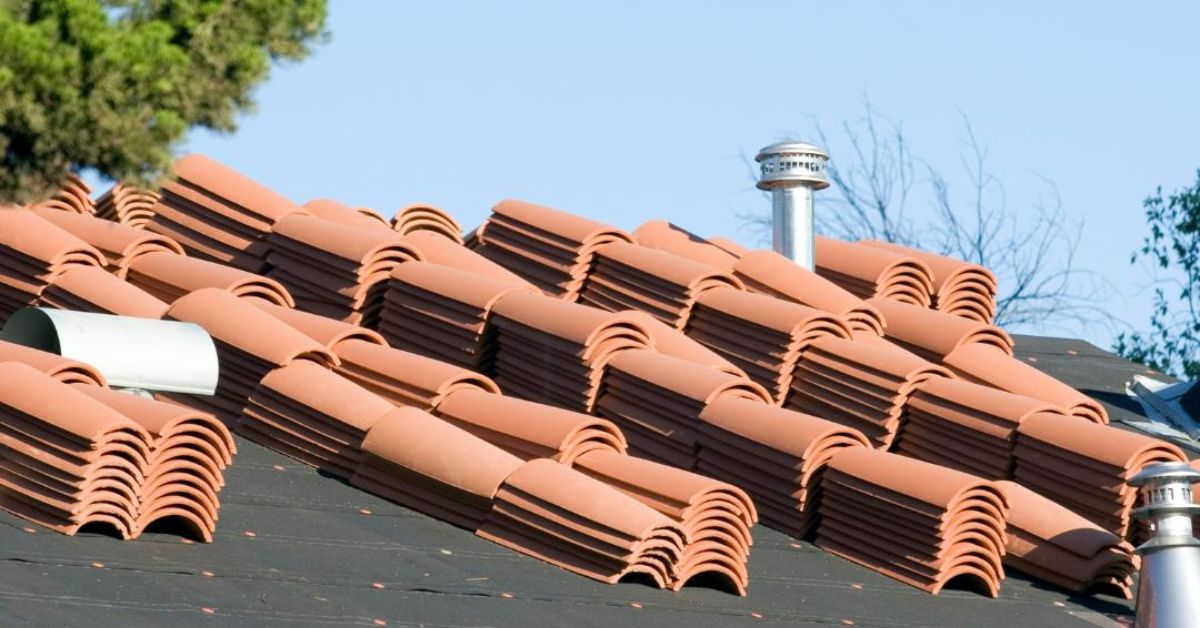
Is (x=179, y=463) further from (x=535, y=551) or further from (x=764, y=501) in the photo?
(x=764, y=501)

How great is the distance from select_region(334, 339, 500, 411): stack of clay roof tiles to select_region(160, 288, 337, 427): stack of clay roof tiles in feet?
0.53

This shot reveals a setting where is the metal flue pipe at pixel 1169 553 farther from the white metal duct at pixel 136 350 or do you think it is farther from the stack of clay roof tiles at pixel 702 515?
the white metal duct at pixel 136 350

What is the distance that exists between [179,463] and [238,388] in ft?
6.07

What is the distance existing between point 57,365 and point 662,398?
3024 millimetres

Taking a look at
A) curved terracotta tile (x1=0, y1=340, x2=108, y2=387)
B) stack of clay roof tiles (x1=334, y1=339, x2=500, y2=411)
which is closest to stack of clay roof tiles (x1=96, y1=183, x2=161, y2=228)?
stack of clay roof tiles (x1=334, y1=339, x2=500, y2=411)

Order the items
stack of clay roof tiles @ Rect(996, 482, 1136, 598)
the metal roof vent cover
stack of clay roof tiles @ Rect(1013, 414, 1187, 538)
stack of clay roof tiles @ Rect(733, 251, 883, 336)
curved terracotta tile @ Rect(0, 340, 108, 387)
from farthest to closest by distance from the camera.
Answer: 1. the metal roof vent cover
2. stack of clay roof tiles @ Rect(733, 251, 883, 336)
3. stack of clay roof tiles @ Rect(1013, 414, 1187, 538)
4. stack of clay roof tiles @ Rect(996, 482, 1136, 598)
5. curved terracotta tile @ Rect(0, 340, 108, 387)

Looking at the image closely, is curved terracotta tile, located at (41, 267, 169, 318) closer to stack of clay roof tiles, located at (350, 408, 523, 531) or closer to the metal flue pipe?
stack of clay roof tiles, located at (350, 408, 523, 531)

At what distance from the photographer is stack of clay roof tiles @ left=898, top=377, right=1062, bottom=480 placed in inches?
437

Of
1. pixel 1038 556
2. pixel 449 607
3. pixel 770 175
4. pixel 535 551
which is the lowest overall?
pixel 449 607

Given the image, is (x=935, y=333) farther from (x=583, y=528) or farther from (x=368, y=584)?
(x=368, y=584)

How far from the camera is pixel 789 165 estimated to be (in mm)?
14641

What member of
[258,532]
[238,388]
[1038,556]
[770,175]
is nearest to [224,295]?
[238,388]

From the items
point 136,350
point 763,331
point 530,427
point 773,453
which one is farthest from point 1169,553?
point 136,350

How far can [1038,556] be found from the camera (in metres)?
10.4
